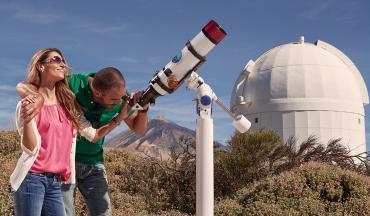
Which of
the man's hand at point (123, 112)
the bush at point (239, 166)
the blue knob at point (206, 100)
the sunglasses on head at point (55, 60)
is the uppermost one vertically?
the bush at point (239, 166)

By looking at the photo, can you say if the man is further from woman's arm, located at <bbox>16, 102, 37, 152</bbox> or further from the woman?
woman's arm, located at <bbox>16, 102, 37, 152</bbox>

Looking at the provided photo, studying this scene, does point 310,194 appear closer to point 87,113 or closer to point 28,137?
point 87,113

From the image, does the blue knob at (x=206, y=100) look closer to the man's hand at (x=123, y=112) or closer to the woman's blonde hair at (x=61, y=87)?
the man's hand at (x=123, y=112)

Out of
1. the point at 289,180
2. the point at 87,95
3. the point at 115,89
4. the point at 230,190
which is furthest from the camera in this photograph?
the point at 230,190

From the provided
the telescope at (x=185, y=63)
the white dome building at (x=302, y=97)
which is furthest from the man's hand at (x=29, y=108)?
the white dome building at (x=302, y=97)

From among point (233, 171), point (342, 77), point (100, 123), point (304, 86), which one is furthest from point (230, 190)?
point (342, 77)

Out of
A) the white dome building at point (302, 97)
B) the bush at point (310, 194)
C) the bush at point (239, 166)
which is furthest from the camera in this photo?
the white dome building at point (302, 97)

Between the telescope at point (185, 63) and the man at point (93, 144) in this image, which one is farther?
the man at point (93, 144)

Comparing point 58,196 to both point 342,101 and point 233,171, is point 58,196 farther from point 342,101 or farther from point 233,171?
point 342,101

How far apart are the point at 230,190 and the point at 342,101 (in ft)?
40.3

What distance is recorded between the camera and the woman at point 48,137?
9.52 feet

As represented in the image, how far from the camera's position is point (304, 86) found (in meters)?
19.6

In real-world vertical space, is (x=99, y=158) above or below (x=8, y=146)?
below

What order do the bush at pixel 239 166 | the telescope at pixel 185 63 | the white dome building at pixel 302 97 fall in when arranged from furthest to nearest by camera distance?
the white dome building at pixel 302 97, the bush at pixel 239 166, the telescope at pixel 185 63
